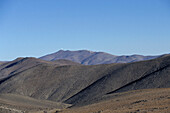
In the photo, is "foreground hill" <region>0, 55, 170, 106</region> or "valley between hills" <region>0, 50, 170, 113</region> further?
"foreground hill" <region>0, 55, 170, 106</region>

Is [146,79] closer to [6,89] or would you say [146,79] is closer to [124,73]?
[124,73]

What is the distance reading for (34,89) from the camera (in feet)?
301

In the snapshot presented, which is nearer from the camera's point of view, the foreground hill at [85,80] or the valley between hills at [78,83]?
the valley between hills at [78,83]

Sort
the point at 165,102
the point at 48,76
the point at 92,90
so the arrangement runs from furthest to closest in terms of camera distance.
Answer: the point at 48,76
the point at 92,90
the point at 165,102

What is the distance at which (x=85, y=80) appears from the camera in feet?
294

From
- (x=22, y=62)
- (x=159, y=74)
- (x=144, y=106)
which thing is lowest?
(x=144, y=106)

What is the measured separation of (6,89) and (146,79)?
4530cm

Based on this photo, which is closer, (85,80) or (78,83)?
(78,83)

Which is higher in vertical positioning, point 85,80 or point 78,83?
point 85,80

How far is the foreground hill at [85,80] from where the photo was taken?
69.9 metres

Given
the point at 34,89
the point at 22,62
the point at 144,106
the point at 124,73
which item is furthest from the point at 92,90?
the point at 22,62

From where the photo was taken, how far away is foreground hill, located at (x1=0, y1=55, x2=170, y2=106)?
229 feet

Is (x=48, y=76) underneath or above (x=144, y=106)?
above

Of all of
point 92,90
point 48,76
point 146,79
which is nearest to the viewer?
point 146,79
